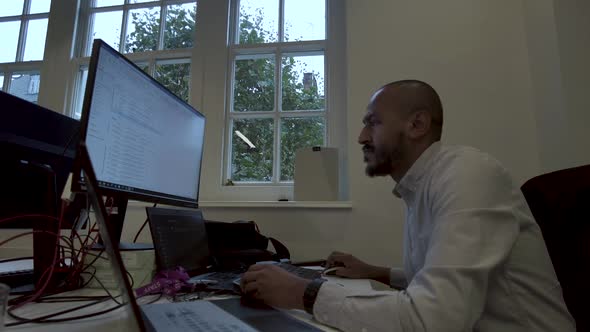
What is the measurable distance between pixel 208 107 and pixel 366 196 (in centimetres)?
108

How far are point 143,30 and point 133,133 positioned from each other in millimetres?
1910

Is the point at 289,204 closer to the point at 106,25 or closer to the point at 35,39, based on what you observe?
the point at 106,25

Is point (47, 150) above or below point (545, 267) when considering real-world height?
above

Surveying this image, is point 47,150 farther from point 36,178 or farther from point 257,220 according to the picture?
point 257,220

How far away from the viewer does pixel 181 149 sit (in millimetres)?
1183

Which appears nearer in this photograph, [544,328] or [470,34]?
[544,328]

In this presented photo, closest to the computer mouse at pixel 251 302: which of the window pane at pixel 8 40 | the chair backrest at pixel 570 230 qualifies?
the chair backrest at pixel 570 230

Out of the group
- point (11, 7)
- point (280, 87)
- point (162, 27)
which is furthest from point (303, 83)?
point (11, 7)

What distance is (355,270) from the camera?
3.87ft

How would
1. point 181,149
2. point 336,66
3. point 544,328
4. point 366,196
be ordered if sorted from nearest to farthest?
point 544,328 < point 181,149 < point 366,196 < point 336,66

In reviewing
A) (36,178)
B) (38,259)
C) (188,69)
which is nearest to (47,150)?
(36,178)

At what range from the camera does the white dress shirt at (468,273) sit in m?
0.60

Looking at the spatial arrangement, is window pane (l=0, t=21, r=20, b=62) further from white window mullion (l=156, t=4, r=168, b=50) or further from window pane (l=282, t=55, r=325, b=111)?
window pane (l=282, t=55, r=325, b=111)

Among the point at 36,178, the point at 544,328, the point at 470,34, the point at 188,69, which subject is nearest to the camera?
the point at 544,328
